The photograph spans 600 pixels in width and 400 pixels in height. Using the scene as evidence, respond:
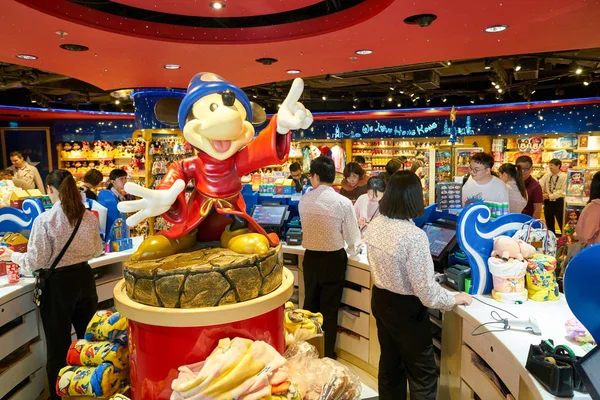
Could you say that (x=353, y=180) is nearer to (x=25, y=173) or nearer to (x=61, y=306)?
(x=61, y=306)

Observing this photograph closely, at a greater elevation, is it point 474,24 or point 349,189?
point 474,24

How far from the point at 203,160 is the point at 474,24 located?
105 inches

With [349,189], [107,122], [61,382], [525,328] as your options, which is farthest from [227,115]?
[107,122]

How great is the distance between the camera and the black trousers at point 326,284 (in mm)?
3574

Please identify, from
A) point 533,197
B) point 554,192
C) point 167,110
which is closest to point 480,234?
point 167,110

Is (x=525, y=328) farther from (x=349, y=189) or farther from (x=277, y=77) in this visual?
(x=277, y=77)

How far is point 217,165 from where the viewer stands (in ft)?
6.28

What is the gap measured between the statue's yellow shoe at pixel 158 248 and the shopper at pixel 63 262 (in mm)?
1273

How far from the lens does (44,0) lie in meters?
3.15

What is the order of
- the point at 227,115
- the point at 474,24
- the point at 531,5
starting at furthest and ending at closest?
the point at 474,24, the point at 531,5, the point at 227,115

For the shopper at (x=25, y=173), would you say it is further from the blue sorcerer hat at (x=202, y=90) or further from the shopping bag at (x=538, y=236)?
the shopping bag at (x=538, y=236)

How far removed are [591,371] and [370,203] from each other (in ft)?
9.98

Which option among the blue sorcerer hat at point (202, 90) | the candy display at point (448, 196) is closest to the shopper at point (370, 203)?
the candy display at point (448, 196)

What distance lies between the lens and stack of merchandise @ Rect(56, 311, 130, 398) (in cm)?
194
